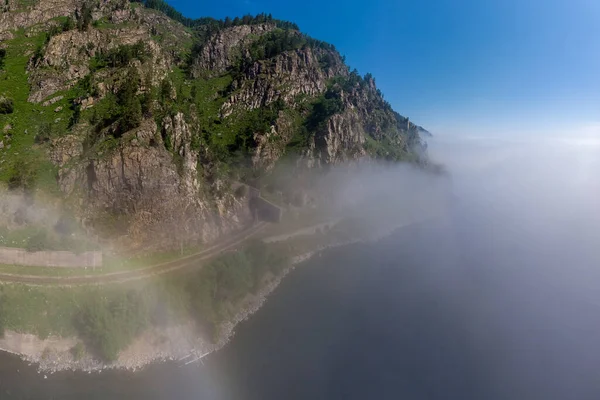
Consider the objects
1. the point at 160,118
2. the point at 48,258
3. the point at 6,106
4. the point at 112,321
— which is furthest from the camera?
the point at 6,106

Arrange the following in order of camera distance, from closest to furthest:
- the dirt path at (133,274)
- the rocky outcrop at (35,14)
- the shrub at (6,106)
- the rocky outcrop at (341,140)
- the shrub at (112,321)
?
the shrub at (112,321) → the dirt path at (133,274) → the shrub at (6,106) → the rocky outcrop at (35,14) → the rocky outcrop at (341,140)

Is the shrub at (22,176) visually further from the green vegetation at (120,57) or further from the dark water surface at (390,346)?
the green vegetation at (120,57)

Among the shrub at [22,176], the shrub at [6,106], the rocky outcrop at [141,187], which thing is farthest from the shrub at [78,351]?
the shrub at [6,106]

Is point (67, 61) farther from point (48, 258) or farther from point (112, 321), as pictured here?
point (112, 321)

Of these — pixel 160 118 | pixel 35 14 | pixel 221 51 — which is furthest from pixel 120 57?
pixel 221 51

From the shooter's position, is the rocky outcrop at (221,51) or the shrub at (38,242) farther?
the rocky outcrop at (221,51)

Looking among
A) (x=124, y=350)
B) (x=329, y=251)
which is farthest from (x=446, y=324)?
(x=124, y=350)
